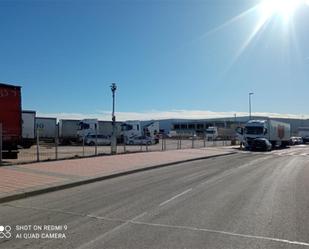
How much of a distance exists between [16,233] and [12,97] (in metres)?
18.0

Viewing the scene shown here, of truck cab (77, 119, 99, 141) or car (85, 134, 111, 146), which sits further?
truck cab (77, 119, 99, 141)

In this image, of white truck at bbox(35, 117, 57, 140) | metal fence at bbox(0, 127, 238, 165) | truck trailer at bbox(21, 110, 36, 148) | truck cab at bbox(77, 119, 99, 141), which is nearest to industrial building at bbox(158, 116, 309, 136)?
truck cab at bbox(77, 119, 99, 141)

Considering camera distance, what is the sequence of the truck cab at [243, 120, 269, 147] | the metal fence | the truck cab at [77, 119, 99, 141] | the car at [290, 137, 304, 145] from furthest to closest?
the car at [290, 137, 304, 145] < the truck cab at [77, 119, 99, 141] < the truck cab at [243, 120, 269, 147] < the metal fence

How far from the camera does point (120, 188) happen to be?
1491cm

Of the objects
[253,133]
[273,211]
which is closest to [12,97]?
[273,211]

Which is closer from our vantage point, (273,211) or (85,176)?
(273,211)

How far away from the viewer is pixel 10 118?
25016 mm

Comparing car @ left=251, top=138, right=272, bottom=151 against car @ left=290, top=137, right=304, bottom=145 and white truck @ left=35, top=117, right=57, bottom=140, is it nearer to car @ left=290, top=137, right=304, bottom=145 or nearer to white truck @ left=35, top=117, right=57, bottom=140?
white truck @ left=35, top=117, right=57, bottom=140

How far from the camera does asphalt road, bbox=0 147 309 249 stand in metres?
7.66

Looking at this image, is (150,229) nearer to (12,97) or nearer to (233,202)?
(233,202)

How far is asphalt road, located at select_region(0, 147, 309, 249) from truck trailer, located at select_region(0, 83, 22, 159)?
10.3m

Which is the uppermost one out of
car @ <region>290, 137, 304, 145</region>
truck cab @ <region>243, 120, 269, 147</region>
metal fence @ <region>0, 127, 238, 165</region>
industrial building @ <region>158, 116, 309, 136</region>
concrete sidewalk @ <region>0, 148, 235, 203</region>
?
industrial building @ <region>158, 116, 309, 136</region>

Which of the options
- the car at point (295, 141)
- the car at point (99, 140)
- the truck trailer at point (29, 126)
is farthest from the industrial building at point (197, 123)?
the truck trailer at point (29, 126)

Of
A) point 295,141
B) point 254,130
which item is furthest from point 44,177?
point 295,141
